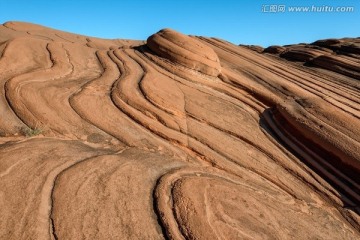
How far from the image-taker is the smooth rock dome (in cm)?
1229

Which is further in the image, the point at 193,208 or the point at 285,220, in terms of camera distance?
the point at 285,220

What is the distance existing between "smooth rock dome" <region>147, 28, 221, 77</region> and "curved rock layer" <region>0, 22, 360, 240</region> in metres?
0.06

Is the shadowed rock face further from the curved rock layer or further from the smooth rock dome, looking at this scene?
the smooth rock dome

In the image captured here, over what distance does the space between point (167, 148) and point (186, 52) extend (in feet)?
20.6

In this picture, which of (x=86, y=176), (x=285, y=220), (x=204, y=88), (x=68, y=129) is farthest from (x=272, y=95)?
(x=86, y=176)

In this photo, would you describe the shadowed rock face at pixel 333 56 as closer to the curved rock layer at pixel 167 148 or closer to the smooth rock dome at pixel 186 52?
the curved rock layer at pixel 167 148

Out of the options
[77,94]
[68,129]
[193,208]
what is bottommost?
[193,208]

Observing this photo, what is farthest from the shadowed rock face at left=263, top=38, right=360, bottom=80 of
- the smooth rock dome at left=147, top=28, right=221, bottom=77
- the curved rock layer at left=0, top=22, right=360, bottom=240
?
the smooth rock dome at left=147, top=28, right=221, bottom=77

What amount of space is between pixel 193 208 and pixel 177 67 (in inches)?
314

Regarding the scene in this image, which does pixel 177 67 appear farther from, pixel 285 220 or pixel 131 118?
pixel 285 220

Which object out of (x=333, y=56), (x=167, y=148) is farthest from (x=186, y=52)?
(x=333, y=56)

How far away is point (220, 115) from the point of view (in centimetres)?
966

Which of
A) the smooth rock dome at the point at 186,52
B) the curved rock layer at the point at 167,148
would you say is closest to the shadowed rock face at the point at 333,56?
the curved rock layer at the point at 167,148

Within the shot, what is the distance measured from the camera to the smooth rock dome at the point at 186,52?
40.3ft
